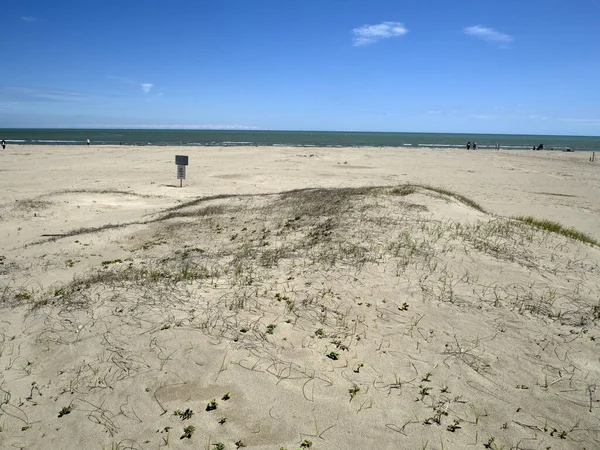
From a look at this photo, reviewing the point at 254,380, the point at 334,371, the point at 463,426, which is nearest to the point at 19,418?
the point at 254,380

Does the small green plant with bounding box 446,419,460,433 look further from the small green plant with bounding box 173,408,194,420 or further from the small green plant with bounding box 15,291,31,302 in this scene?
the small green plant with bounding box 15,291,31,302

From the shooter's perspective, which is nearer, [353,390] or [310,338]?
[353,390]

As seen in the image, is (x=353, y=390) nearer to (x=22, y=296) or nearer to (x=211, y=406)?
(x=211, y=406)

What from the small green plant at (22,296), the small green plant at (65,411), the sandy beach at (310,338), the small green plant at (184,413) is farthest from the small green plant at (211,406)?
the small green plant at (22,296)

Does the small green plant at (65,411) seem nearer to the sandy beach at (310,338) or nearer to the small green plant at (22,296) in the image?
the sandy beach at (310,338)

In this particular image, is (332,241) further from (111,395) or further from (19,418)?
(19,418)

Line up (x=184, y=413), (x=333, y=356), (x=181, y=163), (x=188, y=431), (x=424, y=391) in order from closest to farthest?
(x=188, y=431), (x=184, y=413), (x=424, y=391), (x=333, y=356), (x=181, y=163)

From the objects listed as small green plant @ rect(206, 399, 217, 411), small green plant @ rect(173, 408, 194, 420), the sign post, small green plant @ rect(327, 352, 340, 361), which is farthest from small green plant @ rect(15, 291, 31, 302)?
the sign post

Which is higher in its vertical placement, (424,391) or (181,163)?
(181,163)

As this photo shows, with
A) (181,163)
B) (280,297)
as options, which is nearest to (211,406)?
(280,297)
